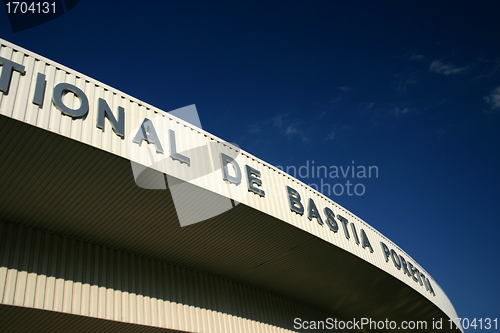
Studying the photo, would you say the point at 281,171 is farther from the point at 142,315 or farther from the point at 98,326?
the point at 98,326

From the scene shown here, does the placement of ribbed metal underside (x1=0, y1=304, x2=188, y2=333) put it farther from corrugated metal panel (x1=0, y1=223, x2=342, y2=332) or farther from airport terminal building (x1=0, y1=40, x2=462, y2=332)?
corrugated metal panel (x1=0, y1=223, x2=342, y2=332)

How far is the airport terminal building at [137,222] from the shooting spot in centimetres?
880

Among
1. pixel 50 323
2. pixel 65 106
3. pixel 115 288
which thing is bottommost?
pixel 50 323

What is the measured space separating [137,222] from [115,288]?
5.91ft

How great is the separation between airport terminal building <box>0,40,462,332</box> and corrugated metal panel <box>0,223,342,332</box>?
0.03 meters

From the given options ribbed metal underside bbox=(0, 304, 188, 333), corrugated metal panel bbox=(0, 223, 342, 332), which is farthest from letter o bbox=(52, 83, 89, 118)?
ribbed metal underside bbox=(0, 304, 188, 333)

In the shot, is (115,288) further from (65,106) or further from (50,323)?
(65,106)

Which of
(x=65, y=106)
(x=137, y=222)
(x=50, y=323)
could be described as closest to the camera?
(x=65, y=106)

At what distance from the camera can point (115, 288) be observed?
37.4 feet

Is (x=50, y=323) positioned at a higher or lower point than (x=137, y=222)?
lower

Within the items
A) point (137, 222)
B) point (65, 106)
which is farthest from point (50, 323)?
point (65, 106)

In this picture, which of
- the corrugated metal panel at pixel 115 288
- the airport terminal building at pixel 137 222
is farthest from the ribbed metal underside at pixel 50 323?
the corrugated metal panel at pixel 115 288

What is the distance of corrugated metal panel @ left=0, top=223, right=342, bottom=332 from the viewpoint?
32.3ft

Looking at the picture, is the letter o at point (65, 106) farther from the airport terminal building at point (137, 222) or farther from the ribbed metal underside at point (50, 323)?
the ribbed metal underside at point (50, 323)
